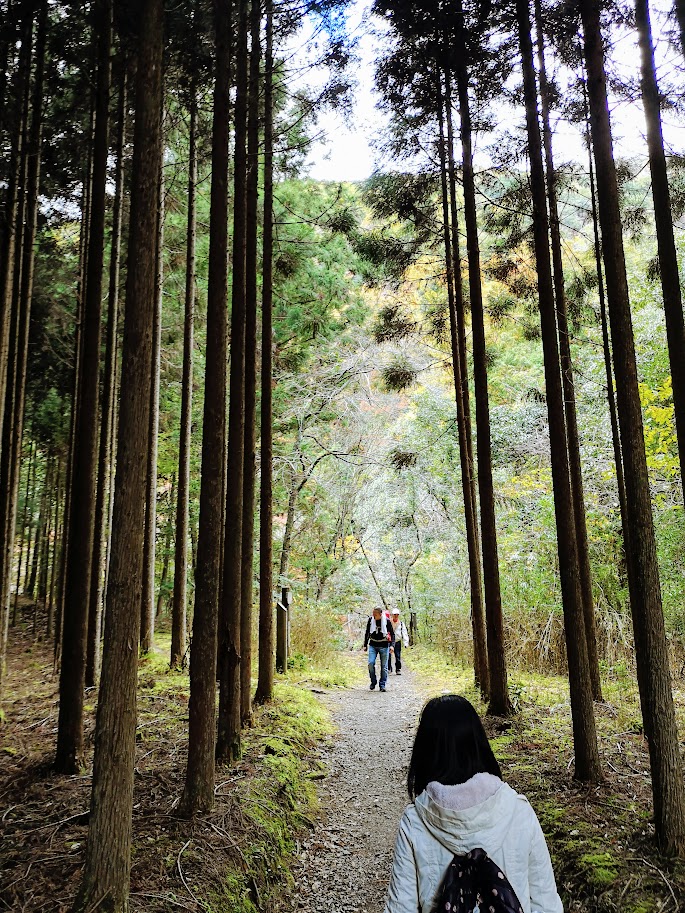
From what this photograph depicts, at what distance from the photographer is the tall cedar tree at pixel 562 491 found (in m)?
5.23

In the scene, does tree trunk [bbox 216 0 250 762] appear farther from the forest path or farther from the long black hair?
the long black hair

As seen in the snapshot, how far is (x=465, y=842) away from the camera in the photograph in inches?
75.2

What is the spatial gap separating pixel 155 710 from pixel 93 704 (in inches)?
36.4

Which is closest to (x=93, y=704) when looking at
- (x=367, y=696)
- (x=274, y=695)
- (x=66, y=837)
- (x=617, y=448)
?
(x=274, y=695)

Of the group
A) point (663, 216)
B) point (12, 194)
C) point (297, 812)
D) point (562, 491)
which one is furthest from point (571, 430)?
point (12, 194)

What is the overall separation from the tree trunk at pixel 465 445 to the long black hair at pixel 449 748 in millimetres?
7049

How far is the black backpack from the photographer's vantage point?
182cm

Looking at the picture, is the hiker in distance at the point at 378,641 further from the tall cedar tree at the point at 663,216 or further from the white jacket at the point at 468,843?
the white jacket at the point at 468,843

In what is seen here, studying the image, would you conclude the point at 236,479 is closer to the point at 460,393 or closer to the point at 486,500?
the point at 486,500

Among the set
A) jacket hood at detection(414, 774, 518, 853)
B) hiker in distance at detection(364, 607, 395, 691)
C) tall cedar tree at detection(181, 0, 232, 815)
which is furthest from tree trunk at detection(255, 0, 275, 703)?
jacket hood at detection(414, 774, 518, 853)

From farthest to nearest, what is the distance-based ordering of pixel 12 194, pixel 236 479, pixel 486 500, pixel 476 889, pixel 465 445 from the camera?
pixel 465 445 < pixel 486 500 < pixel 12 194 < pixel 236 479 < pixel 476 889

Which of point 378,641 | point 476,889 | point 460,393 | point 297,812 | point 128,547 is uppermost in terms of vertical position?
point 460,393

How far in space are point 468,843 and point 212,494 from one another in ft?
11.6

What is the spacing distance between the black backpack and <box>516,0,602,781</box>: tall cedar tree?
3681 mm
